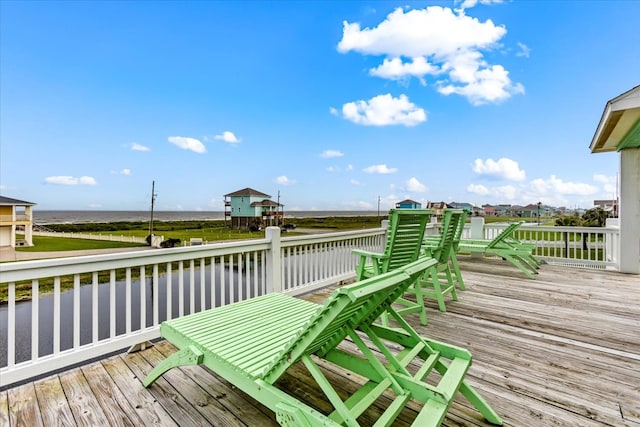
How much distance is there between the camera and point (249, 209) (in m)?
47.3

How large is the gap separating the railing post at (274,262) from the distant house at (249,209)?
44.2 m

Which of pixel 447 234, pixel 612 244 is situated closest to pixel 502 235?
pixel 447 234

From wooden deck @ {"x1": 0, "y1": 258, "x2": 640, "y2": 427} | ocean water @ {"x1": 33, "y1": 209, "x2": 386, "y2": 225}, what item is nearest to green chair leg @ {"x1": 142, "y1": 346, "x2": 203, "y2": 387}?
wooden deck @ {"x1": 0, "y1": 258, "x2": 640, "y2": 427}

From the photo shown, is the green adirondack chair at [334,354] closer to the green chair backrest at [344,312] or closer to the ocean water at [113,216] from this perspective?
the green chair backrest at [344,312]

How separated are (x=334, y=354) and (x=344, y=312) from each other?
0.68 meters

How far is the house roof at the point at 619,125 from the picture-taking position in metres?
3.94

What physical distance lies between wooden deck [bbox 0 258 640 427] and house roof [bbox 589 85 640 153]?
276 centimetres

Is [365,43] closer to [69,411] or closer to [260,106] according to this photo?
[260,106]

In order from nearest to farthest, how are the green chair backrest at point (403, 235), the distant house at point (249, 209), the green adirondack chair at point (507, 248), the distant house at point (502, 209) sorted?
the green chair backrest at point (403, 235) → the green adirondack chair at point (507, 248) → the distant house at point (502, 209) → the distant house at point (249, 209)

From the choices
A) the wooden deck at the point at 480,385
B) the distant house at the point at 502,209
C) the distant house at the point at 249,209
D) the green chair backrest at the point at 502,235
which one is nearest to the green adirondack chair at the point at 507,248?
the green chair backrest at the point at 502,235

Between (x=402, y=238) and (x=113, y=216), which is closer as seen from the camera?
(x=402, y=238)

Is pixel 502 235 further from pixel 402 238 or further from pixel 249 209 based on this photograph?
pixel 249 209

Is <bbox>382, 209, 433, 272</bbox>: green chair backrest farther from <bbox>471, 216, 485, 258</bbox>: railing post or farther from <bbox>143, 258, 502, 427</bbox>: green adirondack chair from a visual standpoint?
<bbox>471, 216, 485, 258</bbox>: railing post

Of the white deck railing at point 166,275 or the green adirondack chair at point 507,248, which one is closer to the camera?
the white deck railing at point 166,275
